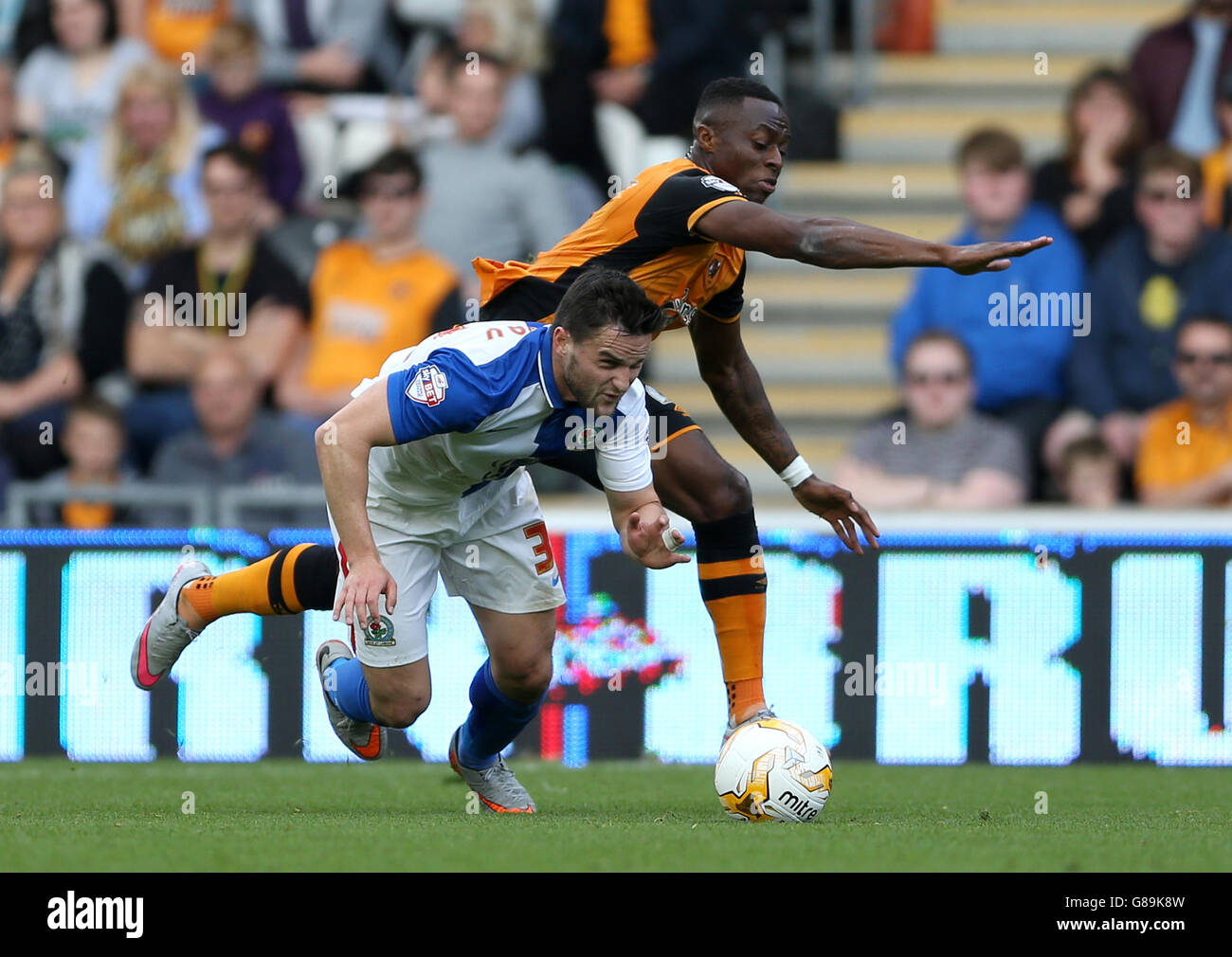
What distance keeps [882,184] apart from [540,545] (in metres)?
6.79

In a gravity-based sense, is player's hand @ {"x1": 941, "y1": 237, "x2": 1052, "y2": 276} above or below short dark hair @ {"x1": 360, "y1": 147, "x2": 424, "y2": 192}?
below

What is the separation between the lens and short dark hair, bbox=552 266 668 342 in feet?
17.5

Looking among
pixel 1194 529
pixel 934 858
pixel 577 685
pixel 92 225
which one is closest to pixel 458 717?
pixel 577 685

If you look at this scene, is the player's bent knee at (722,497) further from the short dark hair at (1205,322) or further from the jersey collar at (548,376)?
the short dark hair at (1205,322)

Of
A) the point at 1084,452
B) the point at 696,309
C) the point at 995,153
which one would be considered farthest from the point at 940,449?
the point at 696,309

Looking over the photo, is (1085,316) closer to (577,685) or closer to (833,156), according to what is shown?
(833,156)

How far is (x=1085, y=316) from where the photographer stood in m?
10.4

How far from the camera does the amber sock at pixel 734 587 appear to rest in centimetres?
632

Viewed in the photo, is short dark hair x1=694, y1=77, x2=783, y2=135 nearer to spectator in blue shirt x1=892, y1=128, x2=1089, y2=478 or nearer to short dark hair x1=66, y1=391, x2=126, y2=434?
spectator in blue shirt x1=892, y1=128, x2=1089, y2=478

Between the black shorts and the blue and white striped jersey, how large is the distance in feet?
0.62

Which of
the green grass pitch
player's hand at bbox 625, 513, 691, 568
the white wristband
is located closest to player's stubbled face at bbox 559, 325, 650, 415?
player's hand at bbox 625, 513, 691, 568

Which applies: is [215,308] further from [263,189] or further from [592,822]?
[592,822]

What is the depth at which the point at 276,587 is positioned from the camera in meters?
6.34

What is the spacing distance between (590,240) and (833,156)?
6675mm
